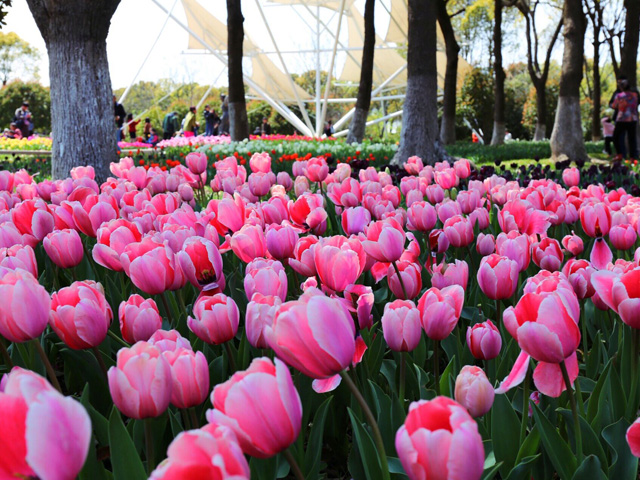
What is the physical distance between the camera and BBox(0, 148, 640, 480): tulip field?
0.70 metres

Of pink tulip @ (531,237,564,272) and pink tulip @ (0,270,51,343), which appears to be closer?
pink tulip @ (0,270,51,343)

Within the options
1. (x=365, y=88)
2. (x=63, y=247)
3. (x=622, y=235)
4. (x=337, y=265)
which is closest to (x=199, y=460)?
(x=337, y=265)

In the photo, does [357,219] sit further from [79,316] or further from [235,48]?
[235,48]

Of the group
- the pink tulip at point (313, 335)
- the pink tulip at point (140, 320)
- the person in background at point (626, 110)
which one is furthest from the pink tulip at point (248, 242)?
the person in background at point (626, 110)

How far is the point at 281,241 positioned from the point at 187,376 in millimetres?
→ 867

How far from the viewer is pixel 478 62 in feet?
145

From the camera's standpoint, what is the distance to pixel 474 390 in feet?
3.55

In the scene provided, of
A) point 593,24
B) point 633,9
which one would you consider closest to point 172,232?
point 633,9

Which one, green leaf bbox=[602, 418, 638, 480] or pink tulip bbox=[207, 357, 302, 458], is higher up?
pink tulip bbox=[207, 357, 302, 458]

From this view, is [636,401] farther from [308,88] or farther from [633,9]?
[308,88]

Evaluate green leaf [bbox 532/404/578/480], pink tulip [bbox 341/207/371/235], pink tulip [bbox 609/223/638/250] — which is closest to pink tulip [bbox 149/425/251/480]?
green leaf [bbox 532/404/578/480]

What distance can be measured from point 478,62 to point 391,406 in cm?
4622

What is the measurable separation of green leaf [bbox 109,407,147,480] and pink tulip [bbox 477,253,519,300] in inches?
35.5

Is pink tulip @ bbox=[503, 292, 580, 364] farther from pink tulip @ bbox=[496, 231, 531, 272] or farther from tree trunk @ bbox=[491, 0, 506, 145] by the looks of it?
tree trunk @ bbox=[491, 0, 506, 145]
